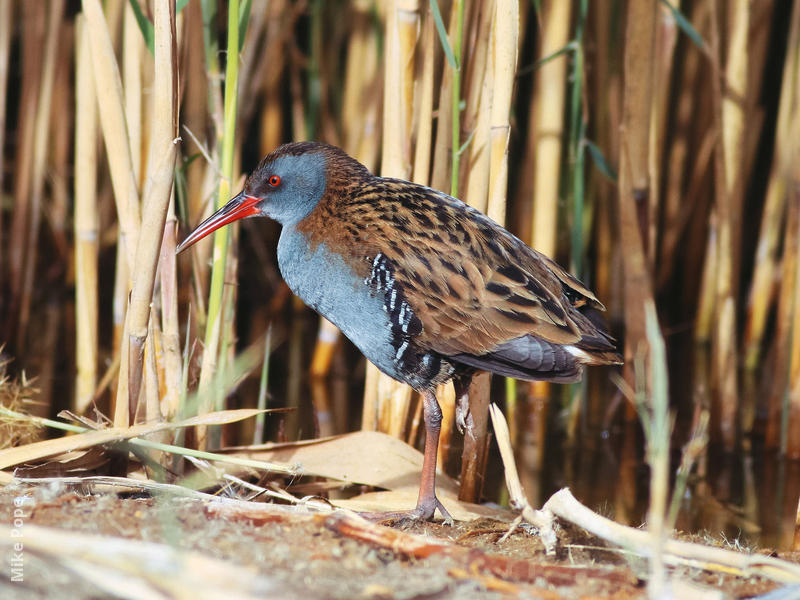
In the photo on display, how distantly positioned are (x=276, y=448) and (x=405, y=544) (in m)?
1.29

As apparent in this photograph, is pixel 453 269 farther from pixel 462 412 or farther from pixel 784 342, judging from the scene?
pixel 784 342

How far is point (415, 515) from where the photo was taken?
2723mm

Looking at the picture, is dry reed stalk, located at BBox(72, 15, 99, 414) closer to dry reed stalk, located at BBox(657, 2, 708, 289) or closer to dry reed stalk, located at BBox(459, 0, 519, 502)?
dry reed stalk, located at BBox(459, 0, 519, 502)

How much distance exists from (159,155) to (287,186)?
1.86ft

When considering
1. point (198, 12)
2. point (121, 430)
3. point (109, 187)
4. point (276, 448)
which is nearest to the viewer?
point (121, 430)

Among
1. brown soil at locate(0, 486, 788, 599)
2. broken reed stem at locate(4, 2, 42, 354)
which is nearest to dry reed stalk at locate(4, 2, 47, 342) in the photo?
broken reed stem at locate(4, 2, 42, 354)

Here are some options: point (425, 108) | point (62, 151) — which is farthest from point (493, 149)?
point (62, 151)

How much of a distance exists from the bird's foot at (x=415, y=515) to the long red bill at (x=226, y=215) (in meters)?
0.97

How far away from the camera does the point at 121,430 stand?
2.48m

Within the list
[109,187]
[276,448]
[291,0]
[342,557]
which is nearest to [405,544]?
[342,557]

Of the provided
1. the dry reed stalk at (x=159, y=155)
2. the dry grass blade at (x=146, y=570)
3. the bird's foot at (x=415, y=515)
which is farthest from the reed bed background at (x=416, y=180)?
the dry grass blade at (x=146, y=570)

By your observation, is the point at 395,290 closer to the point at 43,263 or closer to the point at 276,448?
the point at 276,448

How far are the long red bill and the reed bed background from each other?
0.17 feet

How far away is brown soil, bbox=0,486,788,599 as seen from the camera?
1.72m
